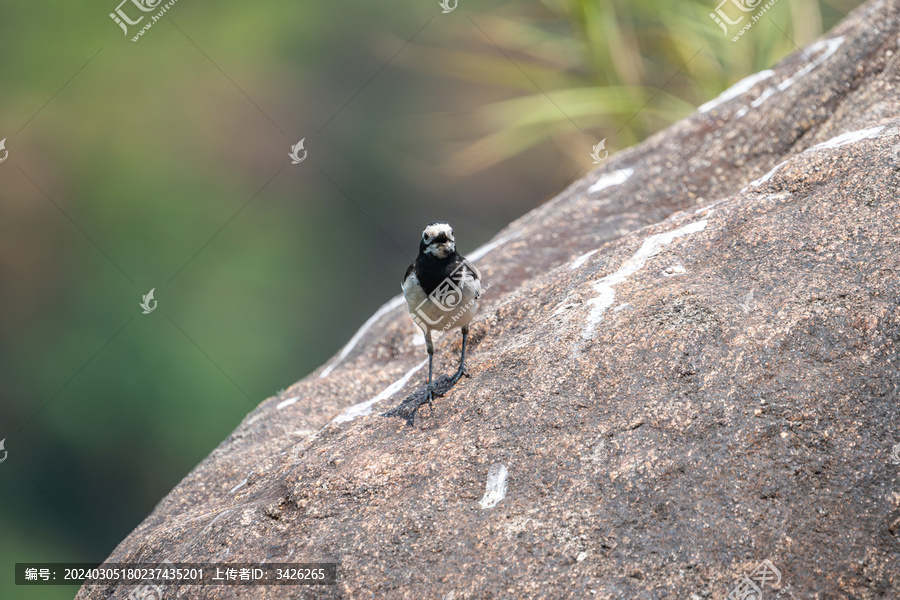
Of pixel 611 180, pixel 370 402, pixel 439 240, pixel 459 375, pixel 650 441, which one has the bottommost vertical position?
pixel 650 441

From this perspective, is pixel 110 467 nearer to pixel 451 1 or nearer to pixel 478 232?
pixel 478 232

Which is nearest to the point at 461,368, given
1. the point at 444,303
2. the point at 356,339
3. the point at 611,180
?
the point at 444,303

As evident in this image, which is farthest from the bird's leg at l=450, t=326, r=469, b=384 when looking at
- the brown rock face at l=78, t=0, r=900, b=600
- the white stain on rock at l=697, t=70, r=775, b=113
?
the white stain on rock at l=697, t=70, r=775, b=113

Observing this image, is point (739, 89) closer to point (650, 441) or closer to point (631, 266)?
point (631, 266)

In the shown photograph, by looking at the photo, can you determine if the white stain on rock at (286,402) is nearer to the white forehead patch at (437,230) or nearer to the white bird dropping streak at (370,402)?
the white bird dropping streak at (370,402)

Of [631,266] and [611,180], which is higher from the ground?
[611,180]

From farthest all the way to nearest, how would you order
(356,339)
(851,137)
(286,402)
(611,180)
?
(356,339)
(611,180)
(286,402)
(851,137)

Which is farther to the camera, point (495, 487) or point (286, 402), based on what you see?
point (286, 402)

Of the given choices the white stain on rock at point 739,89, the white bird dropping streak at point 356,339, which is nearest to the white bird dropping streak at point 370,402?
the white bird dropping streak at point 356,339

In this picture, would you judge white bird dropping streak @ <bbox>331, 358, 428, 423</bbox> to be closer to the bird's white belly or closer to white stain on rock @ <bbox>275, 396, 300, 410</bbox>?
the bird's white belly
